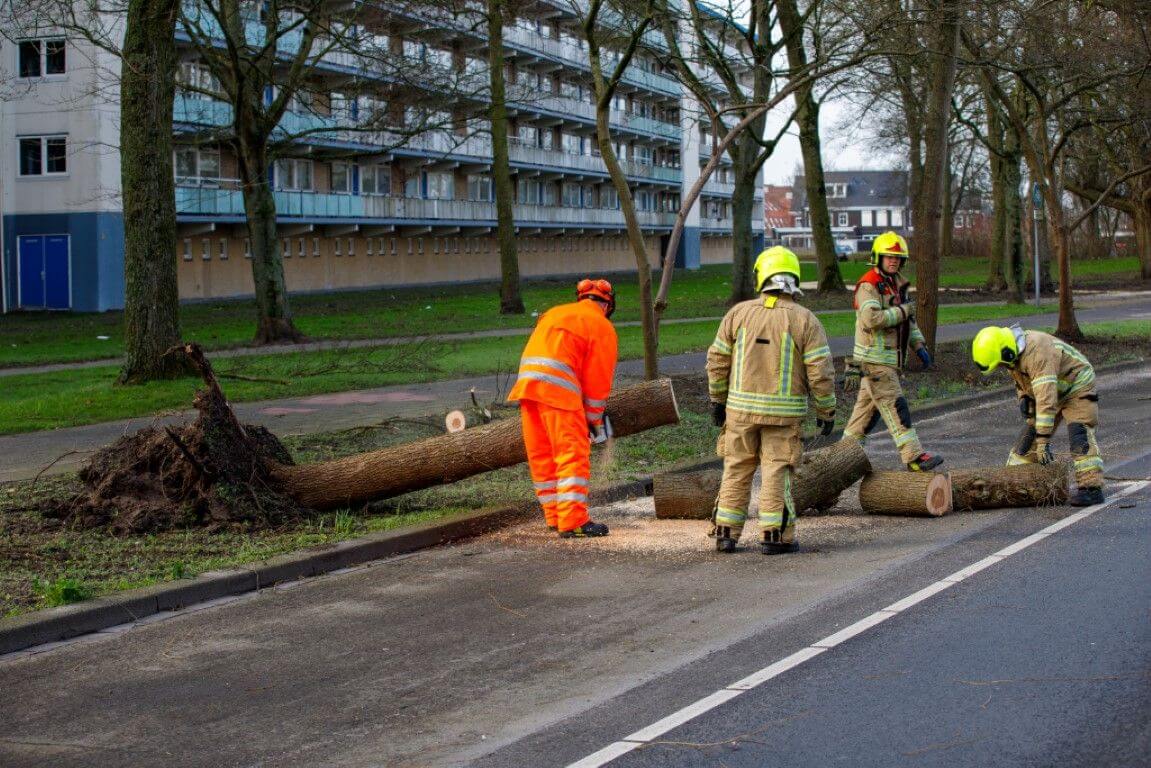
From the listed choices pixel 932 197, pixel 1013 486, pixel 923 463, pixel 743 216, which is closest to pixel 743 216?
pixel 743 216

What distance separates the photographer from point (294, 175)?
176ft

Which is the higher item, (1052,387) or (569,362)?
(569,362)

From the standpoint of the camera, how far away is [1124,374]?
20969 millimetres

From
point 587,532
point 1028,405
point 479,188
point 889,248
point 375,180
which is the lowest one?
point 587,532

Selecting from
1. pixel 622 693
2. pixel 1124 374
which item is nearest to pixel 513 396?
pixel 622 693

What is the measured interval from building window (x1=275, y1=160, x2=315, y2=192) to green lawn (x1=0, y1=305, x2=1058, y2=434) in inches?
1098

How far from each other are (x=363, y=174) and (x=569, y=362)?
50.4 metres

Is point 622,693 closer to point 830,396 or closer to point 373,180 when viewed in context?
point 830,396

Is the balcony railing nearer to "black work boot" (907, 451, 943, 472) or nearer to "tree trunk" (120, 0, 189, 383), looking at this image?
"tree trunk" (120, 0, 189, 383)

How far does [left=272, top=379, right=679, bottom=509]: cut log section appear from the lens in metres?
9.97

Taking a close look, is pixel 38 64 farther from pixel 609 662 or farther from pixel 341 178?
pixel 609 662

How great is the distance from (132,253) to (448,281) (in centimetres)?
4915

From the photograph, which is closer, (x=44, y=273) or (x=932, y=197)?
(x=932, y=197)

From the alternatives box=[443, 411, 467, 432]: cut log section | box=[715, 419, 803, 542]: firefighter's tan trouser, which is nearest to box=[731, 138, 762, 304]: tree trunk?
box=[443, 411, 467, 432]: cut log section
